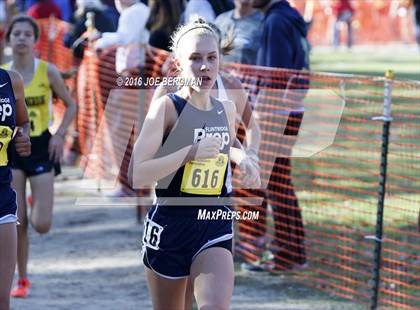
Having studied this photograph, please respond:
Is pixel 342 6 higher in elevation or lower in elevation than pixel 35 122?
higher

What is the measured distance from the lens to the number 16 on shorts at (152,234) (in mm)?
5125

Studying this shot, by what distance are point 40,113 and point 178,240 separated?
3116 mm

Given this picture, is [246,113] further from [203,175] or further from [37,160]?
[37,160]

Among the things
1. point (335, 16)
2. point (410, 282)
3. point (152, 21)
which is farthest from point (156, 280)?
point (335, 16)

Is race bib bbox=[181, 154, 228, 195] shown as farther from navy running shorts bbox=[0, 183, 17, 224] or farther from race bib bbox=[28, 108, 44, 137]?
race bib bbox=[28, 108, 44, 137]

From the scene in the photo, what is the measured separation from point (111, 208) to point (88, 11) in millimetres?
2504

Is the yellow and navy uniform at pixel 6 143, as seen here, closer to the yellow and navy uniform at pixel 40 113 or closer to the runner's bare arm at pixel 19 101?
the runner's bare arm at pixel 19 101

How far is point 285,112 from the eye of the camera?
8.18m

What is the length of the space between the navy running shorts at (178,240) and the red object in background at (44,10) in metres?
11.1

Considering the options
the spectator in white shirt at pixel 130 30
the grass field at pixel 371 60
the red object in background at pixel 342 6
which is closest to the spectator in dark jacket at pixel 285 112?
the spectator in white shirt at pixel 130 30

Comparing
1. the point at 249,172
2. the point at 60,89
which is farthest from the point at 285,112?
the point at 249,172

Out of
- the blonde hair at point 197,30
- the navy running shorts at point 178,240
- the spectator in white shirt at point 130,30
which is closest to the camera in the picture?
the navy running shorts at point 178,240

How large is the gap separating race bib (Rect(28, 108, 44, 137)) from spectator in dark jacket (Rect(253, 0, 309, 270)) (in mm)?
1794

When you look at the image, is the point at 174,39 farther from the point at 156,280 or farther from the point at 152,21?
the point at 152,21
